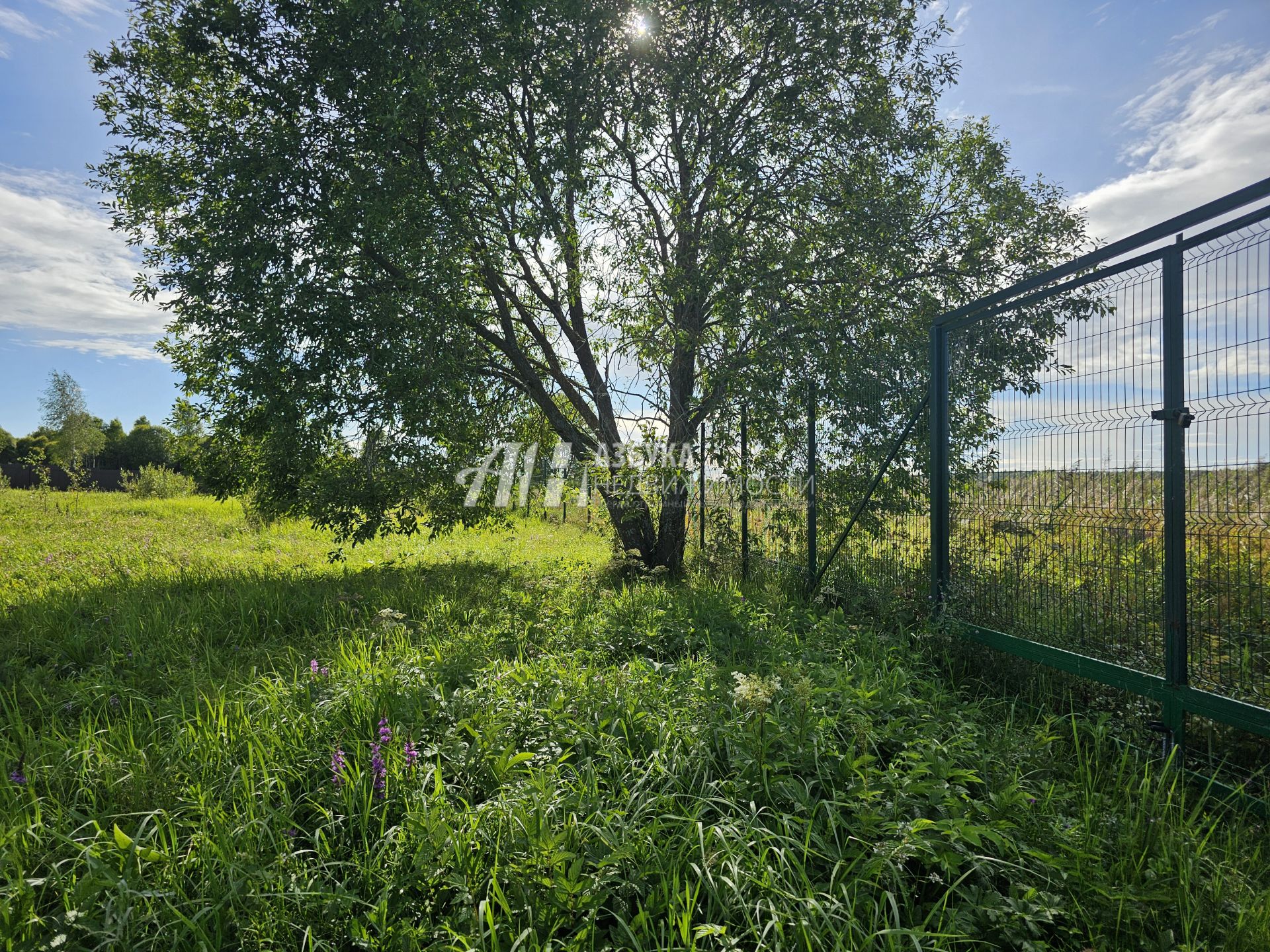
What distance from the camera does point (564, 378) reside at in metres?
9.01

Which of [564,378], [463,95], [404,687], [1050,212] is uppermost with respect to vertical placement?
[463,95]

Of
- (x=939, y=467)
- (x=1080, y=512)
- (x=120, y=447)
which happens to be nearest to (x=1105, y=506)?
(x=1080, y=512)

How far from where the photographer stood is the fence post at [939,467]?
16.3 ft

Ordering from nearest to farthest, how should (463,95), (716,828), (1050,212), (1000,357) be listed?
(716,828) → (1000,357) → (463,95) → (1050,212)

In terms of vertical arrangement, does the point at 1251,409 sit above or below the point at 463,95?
below

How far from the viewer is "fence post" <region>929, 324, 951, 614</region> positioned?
16.3ft

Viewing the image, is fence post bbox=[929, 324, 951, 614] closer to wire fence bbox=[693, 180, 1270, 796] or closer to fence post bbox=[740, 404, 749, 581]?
wire fence bbox=[693, 180, 1270, 796]

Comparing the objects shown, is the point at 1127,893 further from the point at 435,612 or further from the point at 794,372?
the point at 794,372

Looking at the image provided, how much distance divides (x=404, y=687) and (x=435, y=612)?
2.46 m

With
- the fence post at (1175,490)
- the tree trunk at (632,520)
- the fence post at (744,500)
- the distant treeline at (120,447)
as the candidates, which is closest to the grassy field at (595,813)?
the fence post at (1175,490)

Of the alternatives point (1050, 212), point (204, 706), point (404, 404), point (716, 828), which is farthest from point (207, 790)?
point (1050, 212)

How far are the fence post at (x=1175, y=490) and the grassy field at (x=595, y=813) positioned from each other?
482mm

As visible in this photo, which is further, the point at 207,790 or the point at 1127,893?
the point at 207,790

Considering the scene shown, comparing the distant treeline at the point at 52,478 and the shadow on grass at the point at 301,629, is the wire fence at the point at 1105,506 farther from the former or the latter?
the distant treeline at the point at 52,478
